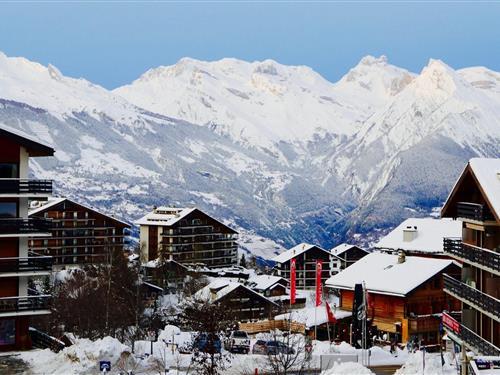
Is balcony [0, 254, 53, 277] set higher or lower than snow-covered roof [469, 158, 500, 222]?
lower

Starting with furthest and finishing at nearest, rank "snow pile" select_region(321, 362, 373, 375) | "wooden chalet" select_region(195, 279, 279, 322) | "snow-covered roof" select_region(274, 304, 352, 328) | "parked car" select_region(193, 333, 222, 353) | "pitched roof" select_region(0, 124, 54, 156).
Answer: "wooden chalet" select_region(195, 279, 279, 322), "snow-covered roof" select_region(274, 304, 352, 328), "parked car" select_region(193, 333, 222, 353), "pitched roof" select_region(0, 124, 54, 156), "snow pile" select_region(321, 362, 373, 375)

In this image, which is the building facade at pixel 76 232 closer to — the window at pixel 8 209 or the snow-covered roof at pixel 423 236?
the snow-covered roof at pixel 423 236

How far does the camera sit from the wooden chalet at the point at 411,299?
218ft

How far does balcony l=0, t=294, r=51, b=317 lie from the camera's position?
39.2 meters

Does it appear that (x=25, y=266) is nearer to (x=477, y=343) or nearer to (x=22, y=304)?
(x=22, y=304)

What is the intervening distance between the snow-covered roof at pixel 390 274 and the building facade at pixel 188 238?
5790 cm

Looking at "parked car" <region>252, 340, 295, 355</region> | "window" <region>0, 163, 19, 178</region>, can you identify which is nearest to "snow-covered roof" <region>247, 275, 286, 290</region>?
"parked car" <region>252, 340, 295, 355</region>

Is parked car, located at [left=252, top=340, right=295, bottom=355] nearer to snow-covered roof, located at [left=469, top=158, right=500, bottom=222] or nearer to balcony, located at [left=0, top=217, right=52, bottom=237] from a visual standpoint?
balcony, located at [left=0, top=217, right=52, bottom=237]

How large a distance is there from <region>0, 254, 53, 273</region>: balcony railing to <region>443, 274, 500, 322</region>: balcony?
52.8 ft

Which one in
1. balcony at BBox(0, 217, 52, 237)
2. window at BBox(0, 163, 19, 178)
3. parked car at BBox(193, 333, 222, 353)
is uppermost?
window at BBox(0, 163, 19, 178)

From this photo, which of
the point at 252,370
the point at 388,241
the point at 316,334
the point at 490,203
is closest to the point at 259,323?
the point at 316,334

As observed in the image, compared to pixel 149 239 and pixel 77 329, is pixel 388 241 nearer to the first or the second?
pixel 77 329

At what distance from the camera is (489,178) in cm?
3569

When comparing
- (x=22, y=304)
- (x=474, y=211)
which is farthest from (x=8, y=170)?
(x=474, y=211)
